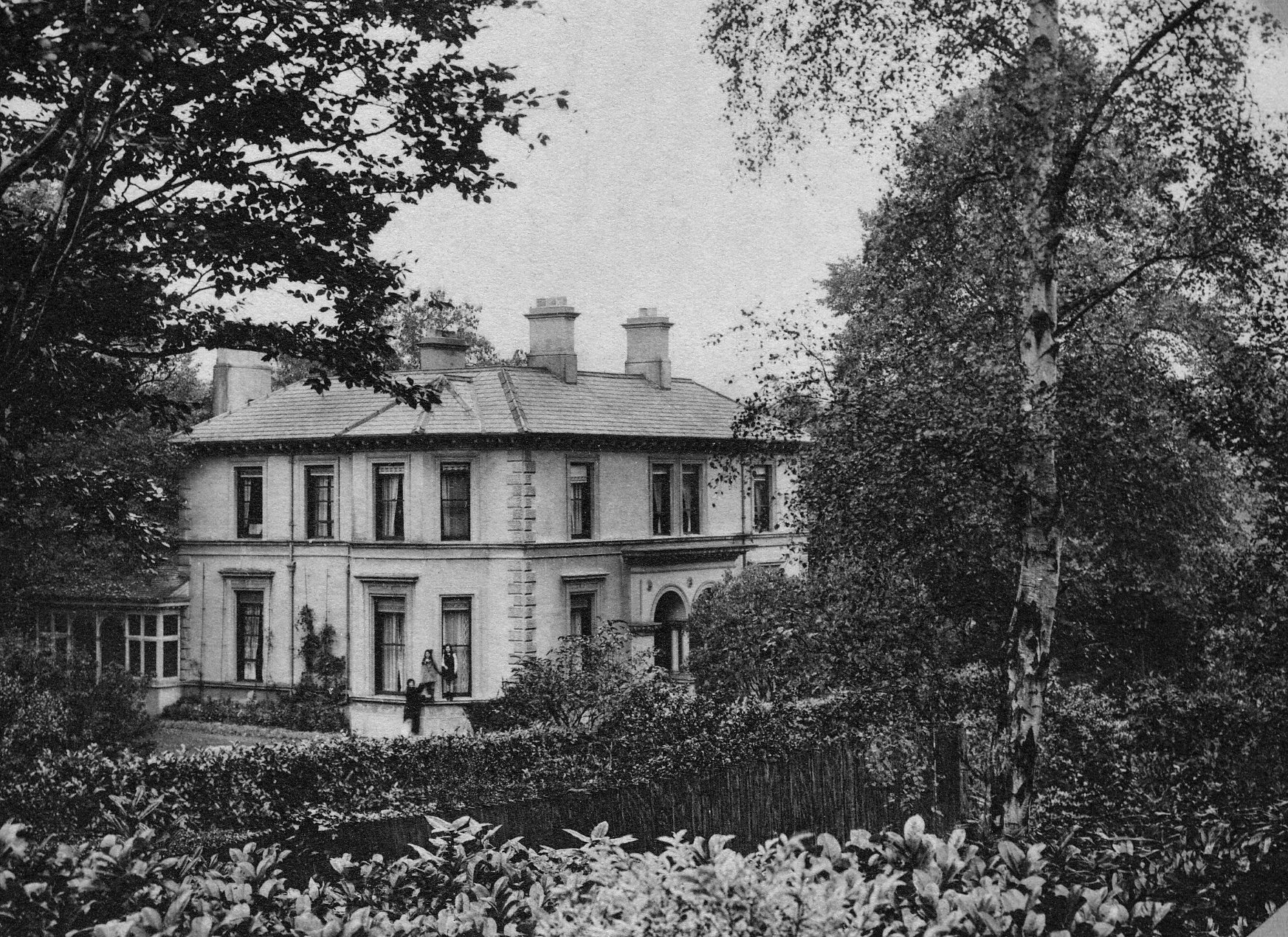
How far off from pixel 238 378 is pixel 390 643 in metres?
1.79

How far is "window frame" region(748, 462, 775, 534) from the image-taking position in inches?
324

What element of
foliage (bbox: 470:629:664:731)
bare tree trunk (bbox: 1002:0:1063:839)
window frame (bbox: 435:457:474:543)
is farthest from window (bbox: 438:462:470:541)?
bare tree trunk (bbox: 1002:0:1063:839)

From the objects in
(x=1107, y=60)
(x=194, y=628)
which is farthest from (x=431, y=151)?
(x=1107, y=60)

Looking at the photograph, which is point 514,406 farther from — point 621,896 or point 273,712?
point 621,896

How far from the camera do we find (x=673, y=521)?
7629 millimetres

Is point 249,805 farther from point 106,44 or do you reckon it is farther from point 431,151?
point 106,44

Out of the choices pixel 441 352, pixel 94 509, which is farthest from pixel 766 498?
pixel 94 509

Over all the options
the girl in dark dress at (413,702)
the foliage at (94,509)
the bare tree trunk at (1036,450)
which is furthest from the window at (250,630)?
the bare tree trunk at (1036,450)

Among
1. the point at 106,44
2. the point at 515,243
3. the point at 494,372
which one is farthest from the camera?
the point at 494,372

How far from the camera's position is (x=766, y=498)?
27.9ft

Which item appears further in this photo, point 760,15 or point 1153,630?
point 1153,630

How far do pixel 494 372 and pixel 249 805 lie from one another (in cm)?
382

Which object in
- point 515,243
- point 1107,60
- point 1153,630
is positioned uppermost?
point 1107,60

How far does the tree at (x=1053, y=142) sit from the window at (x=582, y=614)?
8.63ft
